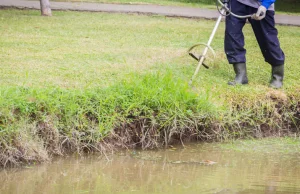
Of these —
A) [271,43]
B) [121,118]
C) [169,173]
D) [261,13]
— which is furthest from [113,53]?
[169,173]

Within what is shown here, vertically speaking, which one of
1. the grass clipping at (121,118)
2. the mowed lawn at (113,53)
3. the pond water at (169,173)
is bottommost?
the pond water at (169,173)

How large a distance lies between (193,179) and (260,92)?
5.73ft

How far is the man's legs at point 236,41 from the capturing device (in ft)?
21.6

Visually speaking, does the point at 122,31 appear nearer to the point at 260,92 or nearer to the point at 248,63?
Answer: the point at 248,63

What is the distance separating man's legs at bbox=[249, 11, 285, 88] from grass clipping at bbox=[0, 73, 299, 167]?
53cm

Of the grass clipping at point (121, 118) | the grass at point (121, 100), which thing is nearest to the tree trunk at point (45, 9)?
the grass at point (121, 100)

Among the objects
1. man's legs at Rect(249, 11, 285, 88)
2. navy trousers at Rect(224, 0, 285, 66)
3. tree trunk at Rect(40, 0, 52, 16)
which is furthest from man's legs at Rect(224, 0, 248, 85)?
Answer: tree trunk at Rect(40, 0, 52, 16)

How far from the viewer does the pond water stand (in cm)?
474

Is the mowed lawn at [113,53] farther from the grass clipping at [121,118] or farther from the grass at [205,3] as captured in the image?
the grass at [205,3]

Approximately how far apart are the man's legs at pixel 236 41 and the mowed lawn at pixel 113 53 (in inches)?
6.5

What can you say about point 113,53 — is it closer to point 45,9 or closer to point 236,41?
point 236,41

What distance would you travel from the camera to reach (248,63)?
7844 mm

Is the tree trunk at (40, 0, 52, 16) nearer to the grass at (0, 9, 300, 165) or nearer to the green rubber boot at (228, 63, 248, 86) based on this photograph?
the grass at (0, 9, 300, 165)

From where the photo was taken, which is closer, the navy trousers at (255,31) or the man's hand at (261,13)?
the man's hand at (261,13)
